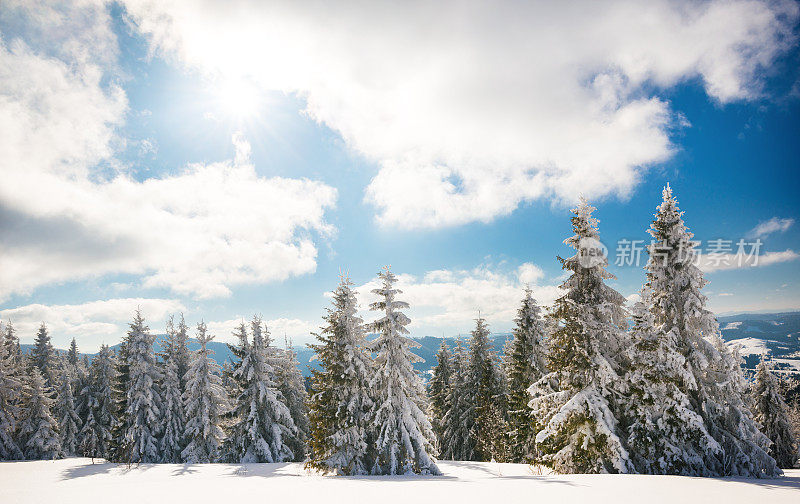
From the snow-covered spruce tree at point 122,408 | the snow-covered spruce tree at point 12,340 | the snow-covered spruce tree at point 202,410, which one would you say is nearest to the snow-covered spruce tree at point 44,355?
the snow-covered spruce tree at point 12,340

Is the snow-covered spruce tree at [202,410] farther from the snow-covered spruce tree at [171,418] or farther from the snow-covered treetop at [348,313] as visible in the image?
the snow-covered treetop at [348,313]

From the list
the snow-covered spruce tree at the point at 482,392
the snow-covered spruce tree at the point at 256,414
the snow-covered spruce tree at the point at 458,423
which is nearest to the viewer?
the snow-covered spruce tree at the point at 256,414

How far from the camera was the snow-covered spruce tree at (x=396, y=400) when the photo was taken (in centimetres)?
1795

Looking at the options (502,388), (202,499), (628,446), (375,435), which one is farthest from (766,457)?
(202,499)

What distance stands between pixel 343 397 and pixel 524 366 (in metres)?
14.0

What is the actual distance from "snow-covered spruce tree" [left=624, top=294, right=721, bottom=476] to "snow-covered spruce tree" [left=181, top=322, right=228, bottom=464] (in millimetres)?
28873

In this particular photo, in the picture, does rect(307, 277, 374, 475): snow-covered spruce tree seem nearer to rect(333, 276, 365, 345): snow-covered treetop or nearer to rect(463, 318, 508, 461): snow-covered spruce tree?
rect(333, 276, 365, 345): snow-covered treetop

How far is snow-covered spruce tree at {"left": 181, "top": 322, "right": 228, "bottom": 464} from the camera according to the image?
30.0m

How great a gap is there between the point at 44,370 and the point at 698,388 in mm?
68808

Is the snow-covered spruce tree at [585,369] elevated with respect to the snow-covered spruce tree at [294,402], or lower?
elevated

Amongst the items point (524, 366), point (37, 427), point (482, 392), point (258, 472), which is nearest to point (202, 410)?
point (258, 472)

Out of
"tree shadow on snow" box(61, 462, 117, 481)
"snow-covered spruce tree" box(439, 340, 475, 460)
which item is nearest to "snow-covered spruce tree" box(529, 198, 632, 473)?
"snow-covered spruce tree" box(439, 340, 475, 460)

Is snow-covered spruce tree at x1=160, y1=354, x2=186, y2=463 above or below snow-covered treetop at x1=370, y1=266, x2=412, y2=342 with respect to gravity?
below

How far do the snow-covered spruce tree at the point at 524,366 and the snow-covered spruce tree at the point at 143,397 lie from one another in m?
30.0
